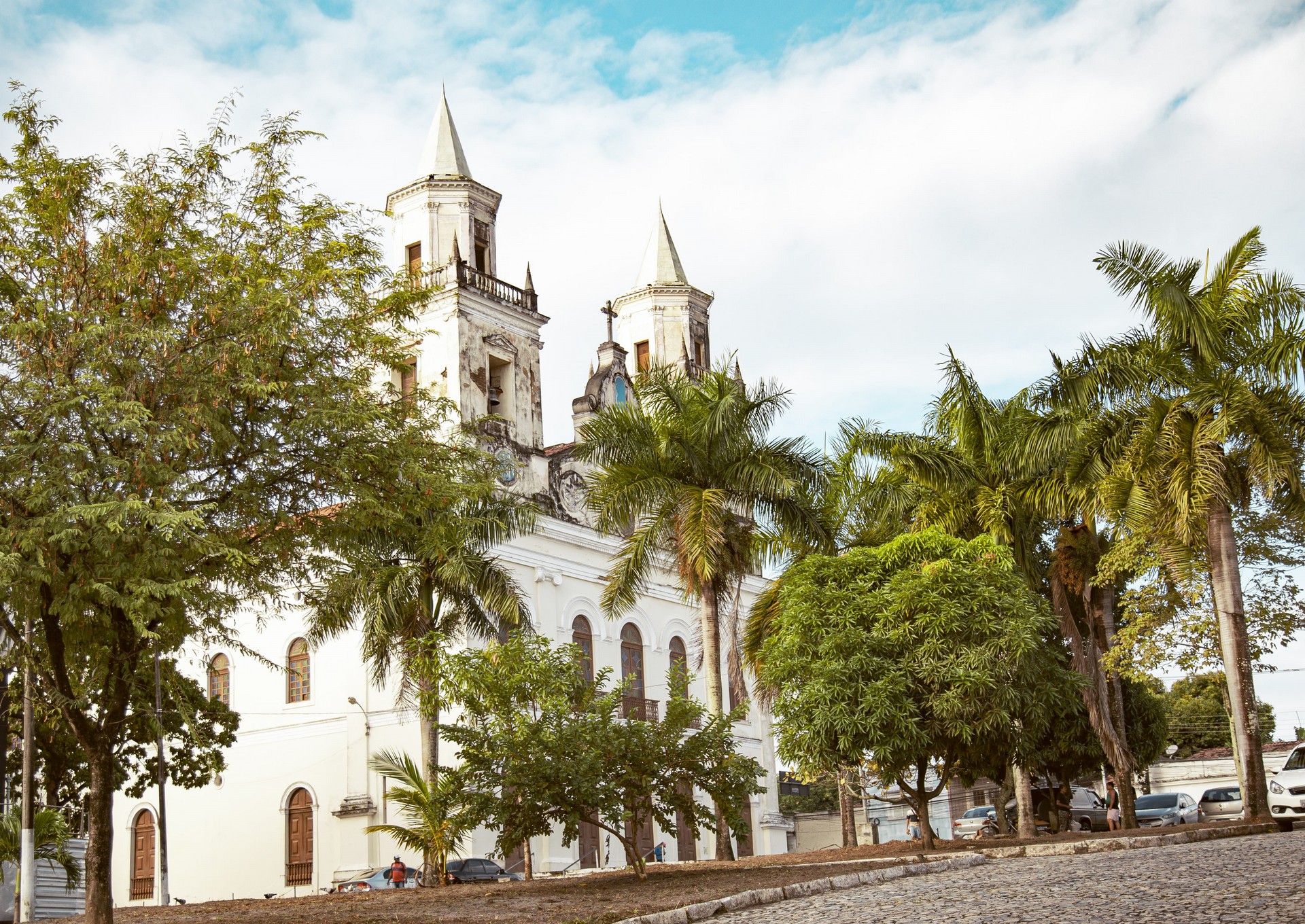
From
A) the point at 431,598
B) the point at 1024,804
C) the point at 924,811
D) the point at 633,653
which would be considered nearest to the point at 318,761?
the point at 633,653

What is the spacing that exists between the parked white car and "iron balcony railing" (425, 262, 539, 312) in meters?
21.6

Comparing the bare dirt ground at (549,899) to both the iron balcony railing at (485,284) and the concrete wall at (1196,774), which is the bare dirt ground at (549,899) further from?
the concrete wall at (1196,774)

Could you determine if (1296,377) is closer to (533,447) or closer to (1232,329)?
(1232,329)

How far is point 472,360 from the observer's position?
33781mm

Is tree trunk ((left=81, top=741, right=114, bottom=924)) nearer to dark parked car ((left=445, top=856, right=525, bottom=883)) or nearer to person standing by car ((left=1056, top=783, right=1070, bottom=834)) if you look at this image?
dark parked car ((left=445, top=856, right=525, bottom=883))

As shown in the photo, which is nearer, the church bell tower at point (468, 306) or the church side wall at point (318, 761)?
the church side wall at point (318, 761)

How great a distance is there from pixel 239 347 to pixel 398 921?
500 centimetres

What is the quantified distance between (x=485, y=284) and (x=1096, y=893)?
26730mm

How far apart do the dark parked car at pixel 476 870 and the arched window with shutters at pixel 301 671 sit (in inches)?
319

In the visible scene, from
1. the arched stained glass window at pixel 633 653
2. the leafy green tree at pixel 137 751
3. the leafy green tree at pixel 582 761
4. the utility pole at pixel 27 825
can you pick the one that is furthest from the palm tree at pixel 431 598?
the arched stained glass window at pixel 633 653

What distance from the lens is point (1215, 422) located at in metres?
17.9

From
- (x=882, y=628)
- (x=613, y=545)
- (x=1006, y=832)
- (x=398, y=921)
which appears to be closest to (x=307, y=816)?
(x=613, y=545)

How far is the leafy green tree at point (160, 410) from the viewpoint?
35.6 feet

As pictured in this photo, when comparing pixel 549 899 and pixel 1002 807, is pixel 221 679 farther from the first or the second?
pixel 549 899
